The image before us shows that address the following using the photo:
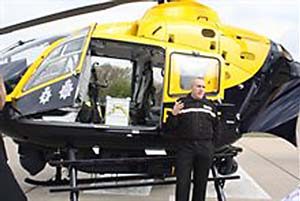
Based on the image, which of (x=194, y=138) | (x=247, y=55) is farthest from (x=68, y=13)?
(x=247, y=55)

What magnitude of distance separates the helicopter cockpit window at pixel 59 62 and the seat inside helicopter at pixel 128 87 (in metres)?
0.31

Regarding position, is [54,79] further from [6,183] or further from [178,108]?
[6,183]

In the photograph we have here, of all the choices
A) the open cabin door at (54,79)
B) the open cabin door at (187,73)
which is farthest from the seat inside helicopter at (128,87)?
the open cabin door at (54,79)

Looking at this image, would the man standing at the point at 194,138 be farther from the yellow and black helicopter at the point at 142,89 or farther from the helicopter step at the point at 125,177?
the helicopter step at the point at 125,177

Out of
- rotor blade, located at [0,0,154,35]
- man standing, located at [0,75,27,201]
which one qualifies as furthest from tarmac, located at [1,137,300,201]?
man standing, located at [0,75,27,201]

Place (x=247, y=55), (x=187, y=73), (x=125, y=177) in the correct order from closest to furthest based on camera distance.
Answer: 1. (x=187, y=73)
2. (x=125, y=177)
3. (x=247, y=55)

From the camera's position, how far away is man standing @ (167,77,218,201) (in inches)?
219

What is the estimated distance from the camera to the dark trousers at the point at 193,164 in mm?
5562

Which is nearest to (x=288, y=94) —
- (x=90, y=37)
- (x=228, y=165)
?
(x=228, y=165)

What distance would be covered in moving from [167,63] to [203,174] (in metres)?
1.50

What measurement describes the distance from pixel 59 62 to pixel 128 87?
2895mm

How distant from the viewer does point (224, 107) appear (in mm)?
6547

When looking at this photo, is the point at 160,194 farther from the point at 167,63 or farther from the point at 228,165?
the point at 167,63

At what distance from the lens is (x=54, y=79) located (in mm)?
5895
